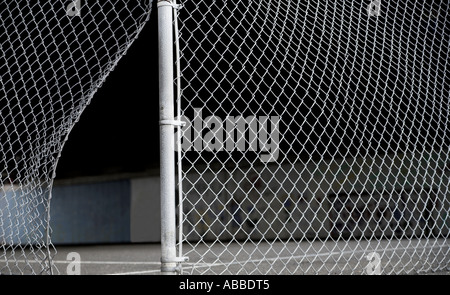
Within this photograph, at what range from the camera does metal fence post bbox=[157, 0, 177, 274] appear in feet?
7.00

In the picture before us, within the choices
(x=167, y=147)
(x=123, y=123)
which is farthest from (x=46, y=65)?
(x=123, y=123)

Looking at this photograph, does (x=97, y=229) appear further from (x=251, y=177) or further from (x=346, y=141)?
(x=346, y=141)

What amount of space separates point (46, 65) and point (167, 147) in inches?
177

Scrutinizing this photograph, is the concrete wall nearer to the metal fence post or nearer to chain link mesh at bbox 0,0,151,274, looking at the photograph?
chain link mesh at bbox 0,0,151,274

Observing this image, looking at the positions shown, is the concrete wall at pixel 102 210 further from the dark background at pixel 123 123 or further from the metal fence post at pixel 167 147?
the metal fence post at pixel 167 147

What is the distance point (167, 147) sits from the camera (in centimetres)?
216

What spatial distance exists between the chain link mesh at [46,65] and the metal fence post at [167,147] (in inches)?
18.6

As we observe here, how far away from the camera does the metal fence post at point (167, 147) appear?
2.13 meters

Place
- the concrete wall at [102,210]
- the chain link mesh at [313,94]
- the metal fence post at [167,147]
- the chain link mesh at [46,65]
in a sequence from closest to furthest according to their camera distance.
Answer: the metal fence post at [167,147]
the chain link mesh at [46,65]
the chain link mesh at [313,94]
the concrete wall at [102,210]

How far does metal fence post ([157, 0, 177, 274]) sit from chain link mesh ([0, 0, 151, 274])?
0.47m

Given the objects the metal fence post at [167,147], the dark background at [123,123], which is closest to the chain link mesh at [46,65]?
the metal fence post at [167,147]

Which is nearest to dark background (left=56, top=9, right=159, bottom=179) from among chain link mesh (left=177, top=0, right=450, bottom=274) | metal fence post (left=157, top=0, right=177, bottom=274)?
chain link mesh (left=177, top=0, right=450, bottom=274)
